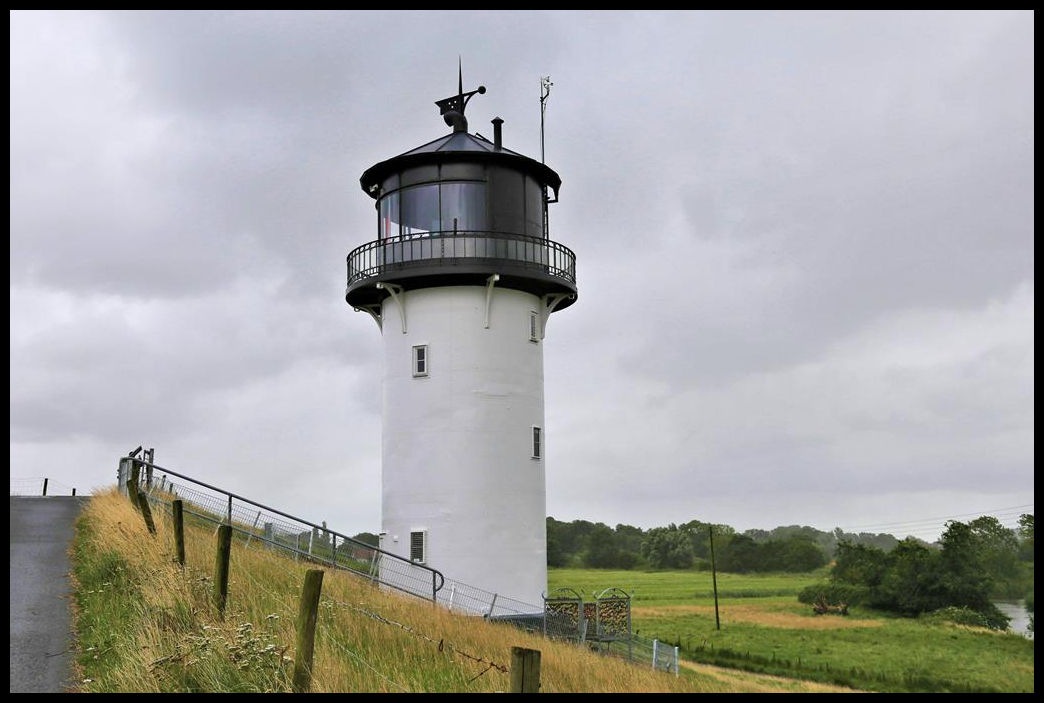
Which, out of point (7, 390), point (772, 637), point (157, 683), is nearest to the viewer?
point (157, 683)

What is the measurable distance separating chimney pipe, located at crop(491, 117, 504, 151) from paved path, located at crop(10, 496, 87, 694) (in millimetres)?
12682

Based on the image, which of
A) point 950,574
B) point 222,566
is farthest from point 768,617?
point 222,566

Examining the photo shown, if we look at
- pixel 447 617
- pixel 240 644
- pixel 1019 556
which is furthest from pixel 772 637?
pixel 240 644

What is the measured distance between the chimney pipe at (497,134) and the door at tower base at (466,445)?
12.1ft

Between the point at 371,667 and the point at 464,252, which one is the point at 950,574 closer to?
the point at 464,252

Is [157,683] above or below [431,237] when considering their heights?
below

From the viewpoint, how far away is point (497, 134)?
959 inches

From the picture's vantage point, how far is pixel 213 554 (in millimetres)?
15602

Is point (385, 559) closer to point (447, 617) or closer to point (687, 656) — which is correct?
point (447, 617)

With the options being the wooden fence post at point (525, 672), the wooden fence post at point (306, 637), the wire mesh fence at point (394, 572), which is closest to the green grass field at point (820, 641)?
the wire mesh fence at point (394, 572)

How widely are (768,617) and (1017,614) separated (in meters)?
13.6

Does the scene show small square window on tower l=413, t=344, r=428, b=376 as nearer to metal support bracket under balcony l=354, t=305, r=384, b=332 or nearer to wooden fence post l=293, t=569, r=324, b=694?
metal support bracket under balcony l=354, t=305, r=384, b=332

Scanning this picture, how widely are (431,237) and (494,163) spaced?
2.28 meters

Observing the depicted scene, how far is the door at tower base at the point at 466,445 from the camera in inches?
869
